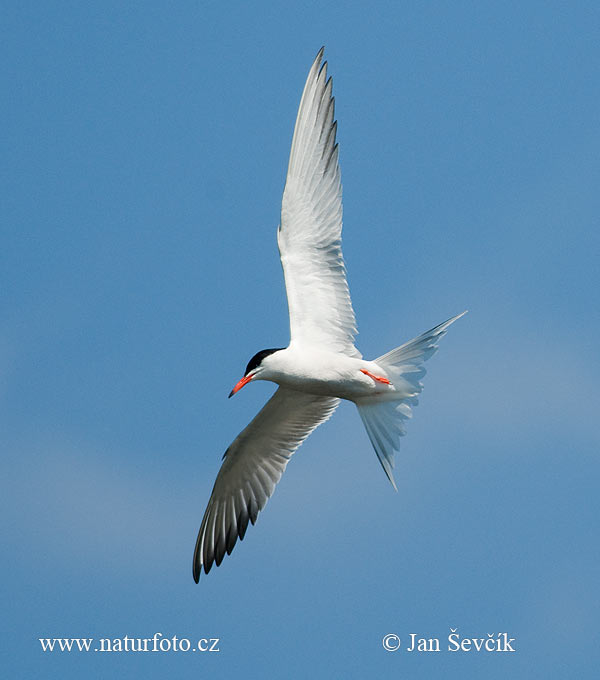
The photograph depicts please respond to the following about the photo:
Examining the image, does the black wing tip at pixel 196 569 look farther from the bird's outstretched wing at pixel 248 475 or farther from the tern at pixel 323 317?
the tern at pixel 323 317

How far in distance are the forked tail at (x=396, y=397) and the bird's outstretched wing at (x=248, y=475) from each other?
3.96 ft

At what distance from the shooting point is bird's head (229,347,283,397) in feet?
33.3

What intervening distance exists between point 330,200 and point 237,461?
3.01 metres

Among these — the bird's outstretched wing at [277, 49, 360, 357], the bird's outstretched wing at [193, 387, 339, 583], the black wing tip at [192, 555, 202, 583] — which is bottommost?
the black wing tip at [192, 555, 202, 583]

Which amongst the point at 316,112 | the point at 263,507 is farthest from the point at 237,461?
the point at 316,112

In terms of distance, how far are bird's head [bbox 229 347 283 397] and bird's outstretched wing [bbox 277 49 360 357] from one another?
314 millimetres

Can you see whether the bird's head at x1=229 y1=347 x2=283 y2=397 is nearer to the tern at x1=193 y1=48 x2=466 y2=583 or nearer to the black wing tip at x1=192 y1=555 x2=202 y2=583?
the tern at x1=193 y1=48 x2=466 y2=583

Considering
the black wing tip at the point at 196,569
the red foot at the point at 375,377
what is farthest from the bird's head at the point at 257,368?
the black wing tip at the point at 196,569

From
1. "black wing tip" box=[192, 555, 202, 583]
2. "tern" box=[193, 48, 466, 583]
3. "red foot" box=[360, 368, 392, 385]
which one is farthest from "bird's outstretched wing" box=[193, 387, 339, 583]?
"red foot" box=[360, 368, 392, 385]

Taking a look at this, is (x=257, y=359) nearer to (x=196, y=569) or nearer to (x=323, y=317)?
(x=323, y=317)

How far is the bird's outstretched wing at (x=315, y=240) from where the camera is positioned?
10.4 m

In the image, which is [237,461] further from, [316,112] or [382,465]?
[316,112]

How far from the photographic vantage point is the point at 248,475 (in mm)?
11664

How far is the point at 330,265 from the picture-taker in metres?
10.4
